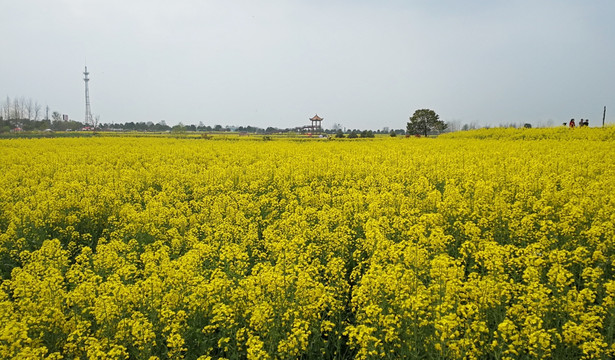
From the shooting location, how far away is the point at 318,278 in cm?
486

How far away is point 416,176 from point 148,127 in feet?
329

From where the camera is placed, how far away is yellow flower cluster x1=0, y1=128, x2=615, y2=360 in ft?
12.1

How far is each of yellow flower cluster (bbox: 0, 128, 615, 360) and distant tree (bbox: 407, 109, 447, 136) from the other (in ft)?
194

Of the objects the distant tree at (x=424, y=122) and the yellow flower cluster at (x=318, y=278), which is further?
the distant tree at (x=424, y=122)

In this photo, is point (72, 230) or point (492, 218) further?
point (72, 230)

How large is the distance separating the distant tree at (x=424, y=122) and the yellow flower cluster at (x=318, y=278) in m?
59.0

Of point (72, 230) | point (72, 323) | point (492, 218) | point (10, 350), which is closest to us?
point (10, 350)

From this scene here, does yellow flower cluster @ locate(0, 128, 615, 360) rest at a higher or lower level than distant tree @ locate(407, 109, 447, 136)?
lower

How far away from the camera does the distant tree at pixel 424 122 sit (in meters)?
67.9

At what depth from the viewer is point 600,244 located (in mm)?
5375

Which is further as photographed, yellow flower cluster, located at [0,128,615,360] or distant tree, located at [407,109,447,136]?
distant tree, located at [407,109,447,136]

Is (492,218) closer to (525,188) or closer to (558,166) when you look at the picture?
(525,188)

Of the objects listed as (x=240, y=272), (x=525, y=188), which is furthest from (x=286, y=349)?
(x=525, y=188)

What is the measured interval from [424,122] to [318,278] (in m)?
68.2
